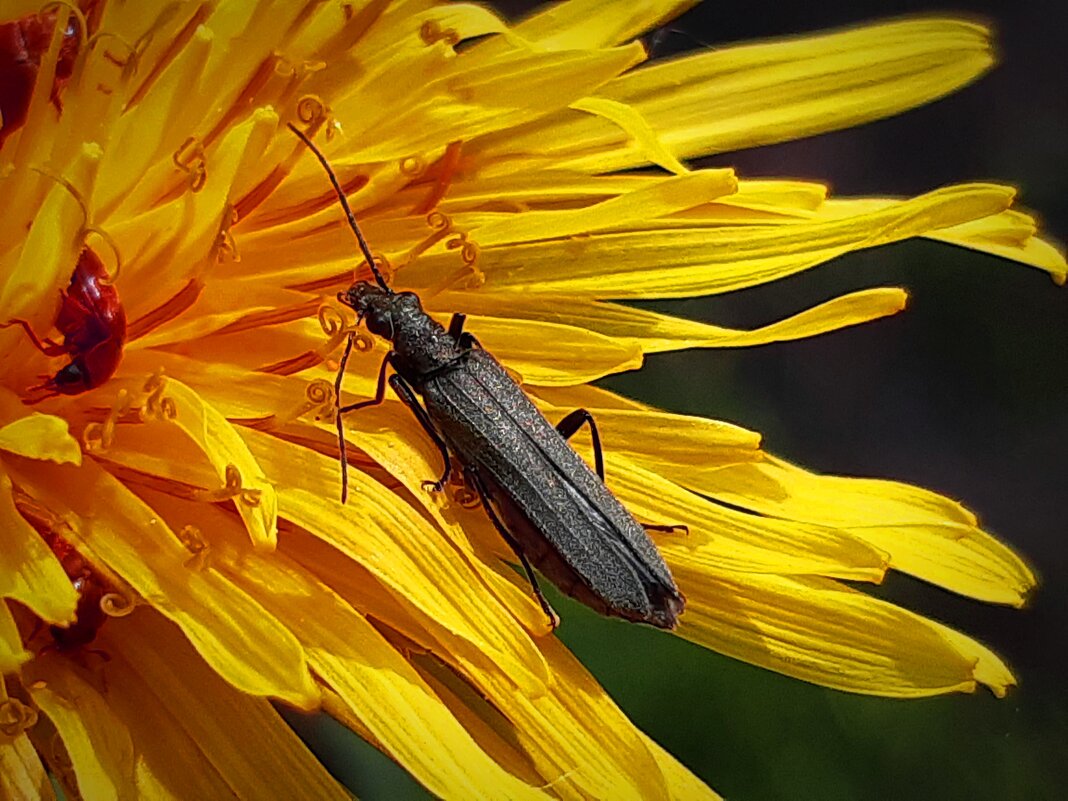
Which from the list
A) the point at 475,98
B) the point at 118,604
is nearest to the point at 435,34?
the point at 475,98

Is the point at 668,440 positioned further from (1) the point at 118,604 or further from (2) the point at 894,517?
(1) the point at 118,604

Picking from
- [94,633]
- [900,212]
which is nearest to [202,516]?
[94,633]

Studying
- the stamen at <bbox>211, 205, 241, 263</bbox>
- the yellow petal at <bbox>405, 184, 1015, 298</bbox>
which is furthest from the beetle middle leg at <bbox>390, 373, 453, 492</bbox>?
the stamen at <bbox>211, 205, 241, 263</bbox>

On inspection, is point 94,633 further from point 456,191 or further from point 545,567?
point 456,191

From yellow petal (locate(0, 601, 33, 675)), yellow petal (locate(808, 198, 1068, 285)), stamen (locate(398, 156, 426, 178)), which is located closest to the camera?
yellow petal (locate(0, 601, 33, 675))

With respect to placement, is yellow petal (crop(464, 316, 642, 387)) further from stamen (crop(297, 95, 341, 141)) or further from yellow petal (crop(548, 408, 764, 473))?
stamen (crop(297, 95, 341, 141))
